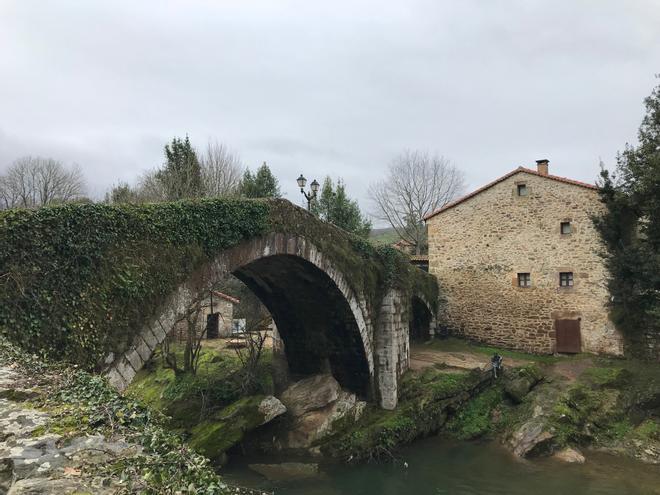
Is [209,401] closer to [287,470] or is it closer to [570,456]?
[287,470]

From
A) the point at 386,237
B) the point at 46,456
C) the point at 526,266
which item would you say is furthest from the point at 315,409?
the point at 386,237

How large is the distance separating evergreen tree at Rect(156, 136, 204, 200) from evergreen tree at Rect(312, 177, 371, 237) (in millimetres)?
6871

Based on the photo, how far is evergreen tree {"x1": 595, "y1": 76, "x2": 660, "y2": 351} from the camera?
536 inches

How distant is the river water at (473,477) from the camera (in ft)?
31.2

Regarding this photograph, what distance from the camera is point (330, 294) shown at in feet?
38.7

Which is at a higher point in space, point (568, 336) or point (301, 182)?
point (301, 182)

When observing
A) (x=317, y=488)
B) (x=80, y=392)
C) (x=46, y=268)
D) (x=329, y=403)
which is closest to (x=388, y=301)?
(x=329, y=403)

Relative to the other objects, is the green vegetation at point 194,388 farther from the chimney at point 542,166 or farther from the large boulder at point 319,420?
the chimney at point 542,166

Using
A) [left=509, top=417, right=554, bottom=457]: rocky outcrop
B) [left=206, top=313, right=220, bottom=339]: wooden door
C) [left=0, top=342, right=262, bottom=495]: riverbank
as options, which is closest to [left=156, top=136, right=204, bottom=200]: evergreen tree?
[left=206, top=313, right=220, bottom=339]: wooden door

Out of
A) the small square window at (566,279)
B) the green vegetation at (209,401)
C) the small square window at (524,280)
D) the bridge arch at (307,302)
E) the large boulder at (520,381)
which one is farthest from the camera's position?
the small square window at (524,280)

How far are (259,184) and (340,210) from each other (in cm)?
498

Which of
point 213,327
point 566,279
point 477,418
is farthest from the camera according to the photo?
point 213,327

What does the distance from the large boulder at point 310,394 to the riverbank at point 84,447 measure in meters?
8.98

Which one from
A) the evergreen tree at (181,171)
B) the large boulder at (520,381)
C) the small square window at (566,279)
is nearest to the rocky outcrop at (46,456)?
the large boulder at (520,381)
